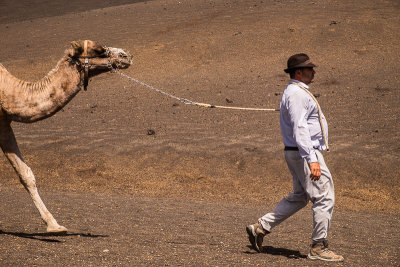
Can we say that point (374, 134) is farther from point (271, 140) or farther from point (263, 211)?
point (263, 211)

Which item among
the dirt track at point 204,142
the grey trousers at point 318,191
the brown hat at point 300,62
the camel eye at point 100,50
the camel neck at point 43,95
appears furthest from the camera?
the dirt track at point 204,142

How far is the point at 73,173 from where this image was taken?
42.8 ft

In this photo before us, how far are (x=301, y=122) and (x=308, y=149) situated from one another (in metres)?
0.31

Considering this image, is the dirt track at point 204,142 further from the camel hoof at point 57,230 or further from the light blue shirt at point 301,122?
the light blue shirt at point 301,122

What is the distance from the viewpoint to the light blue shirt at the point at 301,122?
243 inches

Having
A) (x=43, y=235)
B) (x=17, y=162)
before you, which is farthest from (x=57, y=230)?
(x=17, y=162)

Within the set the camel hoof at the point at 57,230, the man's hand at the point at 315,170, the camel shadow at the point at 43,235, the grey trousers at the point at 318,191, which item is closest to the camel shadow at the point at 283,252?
Result: the grey trousers at the point at 318,191

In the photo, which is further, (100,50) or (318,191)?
(100,50)

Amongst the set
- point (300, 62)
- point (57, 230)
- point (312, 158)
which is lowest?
point (57, 230)

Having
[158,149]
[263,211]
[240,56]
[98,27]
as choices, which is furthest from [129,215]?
[98,27]

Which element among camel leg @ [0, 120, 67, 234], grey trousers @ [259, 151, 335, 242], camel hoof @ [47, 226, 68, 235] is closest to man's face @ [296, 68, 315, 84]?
grey trousers @ [259, 151, 335, 242]

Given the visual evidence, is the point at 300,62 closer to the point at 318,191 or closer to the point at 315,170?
the point at 315,170

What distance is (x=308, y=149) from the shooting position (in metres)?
6.13

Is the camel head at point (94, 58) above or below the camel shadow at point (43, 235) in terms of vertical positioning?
above
